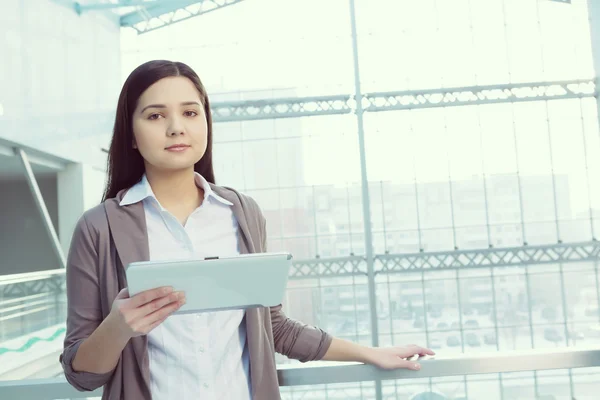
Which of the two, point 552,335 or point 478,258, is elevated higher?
point 478,258

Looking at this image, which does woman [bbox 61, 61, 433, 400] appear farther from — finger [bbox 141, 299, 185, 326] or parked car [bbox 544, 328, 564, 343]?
parked car [bbox 544, 328, 564, 343]

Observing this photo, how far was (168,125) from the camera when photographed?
1.38 m

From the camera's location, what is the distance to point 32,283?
10305mm

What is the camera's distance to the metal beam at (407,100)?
1648cm

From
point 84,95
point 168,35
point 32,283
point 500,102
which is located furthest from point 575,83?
point 32,283

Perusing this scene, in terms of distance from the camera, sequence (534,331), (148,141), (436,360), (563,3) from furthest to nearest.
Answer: (563,3), (534,331), (436,360), (148,141)

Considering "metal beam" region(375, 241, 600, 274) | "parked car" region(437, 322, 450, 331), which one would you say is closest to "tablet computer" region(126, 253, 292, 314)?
"metal beam" region(375, 241, 600, 274)

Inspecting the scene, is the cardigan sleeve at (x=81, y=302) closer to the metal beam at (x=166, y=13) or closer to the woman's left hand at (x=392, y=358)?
the woman's left hand at (x=392, y=358)

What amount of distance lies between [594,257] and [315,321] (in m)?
8.06

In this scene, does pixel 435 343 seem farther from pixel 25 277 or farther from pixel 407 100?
pixel 25 277

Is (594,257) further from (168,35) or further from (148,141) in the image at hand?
(148,141)

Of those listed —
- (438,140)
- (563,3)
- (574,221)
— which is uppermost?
(563,3)

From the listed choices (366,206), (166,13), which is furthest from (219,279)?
(166,13)

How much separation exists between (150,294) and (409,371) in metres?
1.00
